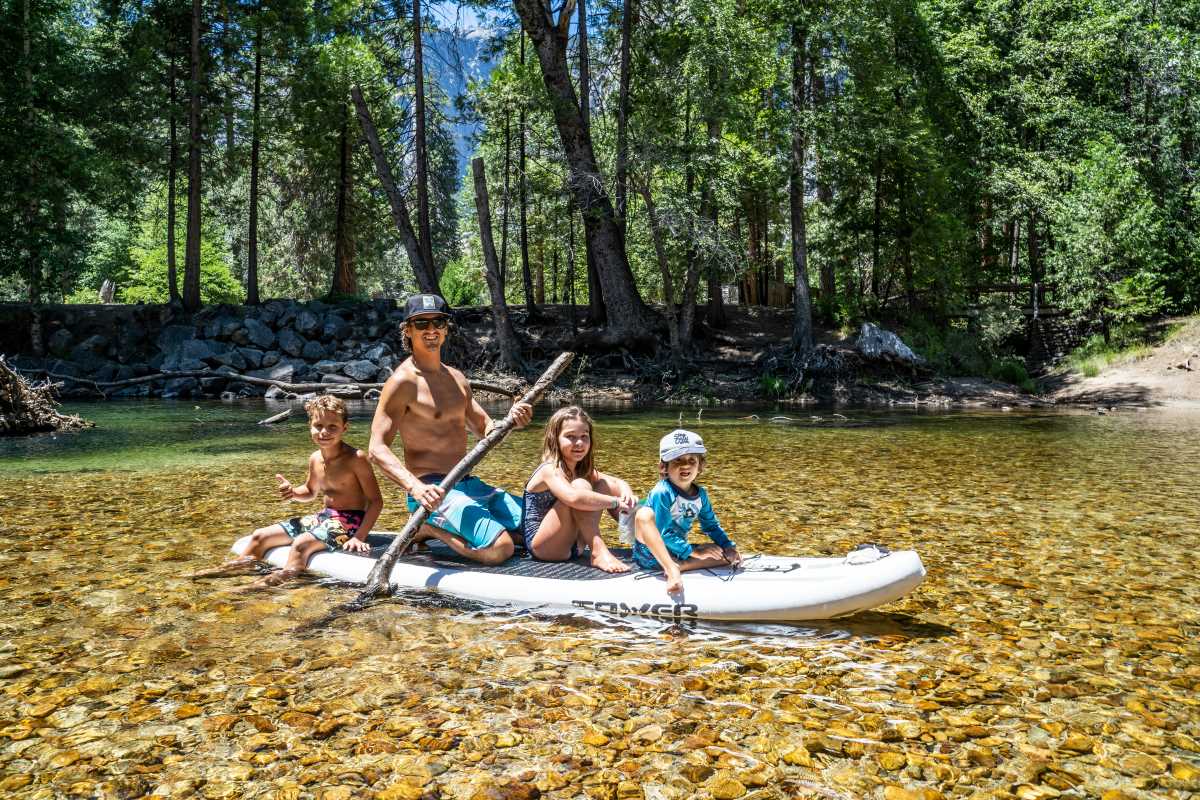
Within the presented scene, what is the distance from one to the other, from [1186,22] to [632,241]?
21.5 metres

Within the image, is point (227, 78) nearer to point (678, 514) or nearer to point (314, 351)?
point (314, 351)

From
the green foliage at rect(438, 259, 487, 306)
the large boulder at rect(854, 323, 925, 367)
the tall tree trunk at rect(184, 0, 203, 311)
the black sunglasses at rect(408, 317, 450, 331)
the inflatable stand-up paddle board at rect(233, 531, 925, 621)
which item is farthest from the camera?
the green foliage at rect(438, 259, 487, 306)

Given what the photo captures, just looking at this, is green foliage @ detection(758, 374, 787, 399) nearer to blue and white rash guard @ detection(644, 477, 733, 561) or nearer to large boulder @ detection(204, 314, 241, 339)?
large boulder @ detection(204, 314, 241, 339)

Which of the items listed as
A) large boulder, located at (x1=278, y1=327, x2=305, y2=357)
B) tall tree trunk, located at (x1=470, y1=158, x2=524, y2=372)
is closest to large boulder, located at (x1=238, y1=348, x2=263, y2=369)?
large boulder, located at (x1=278, y1=327, x2=305, y2=357)

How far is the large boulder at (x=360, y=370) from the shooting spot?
20344mm

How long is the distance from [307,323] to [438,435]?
1950 centimetres

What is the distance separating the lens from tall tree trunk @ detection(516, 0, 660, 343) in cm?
Answer: 1916

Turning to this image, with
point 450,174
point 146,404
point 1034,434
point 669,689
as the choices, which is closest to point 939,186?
point 1034,434

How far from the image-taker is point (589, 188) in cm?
1914

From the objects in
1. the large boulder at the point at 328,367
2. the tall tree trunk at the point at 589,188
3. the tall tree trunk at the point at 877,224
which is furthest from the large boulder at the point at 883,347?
the large boulder at the point at 328,367

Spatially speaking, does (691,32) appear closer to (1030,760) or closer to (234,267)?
(1030,760)

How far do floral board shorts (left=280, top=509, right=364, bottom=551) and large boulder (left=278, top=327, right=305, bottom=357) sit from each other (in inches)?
709

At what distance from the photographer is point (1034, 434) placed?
1281 cm

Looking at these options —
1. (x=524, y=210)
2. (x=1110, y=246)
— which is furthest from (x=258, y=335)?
(x=1110, y=246)
